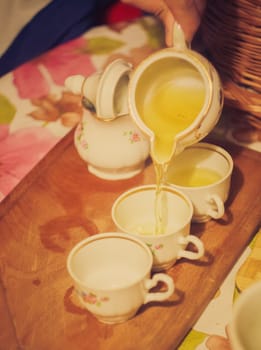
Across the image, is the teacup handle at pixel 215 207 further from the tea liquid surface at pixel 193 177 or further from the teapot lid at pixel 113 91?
the teapot lid at pixel 113 91

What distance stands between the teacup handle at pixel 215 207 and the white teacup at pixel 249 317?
347mm

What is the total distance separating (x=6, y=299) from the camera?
0.88 m

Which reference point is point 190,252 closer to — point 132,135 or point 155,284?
point 155,284

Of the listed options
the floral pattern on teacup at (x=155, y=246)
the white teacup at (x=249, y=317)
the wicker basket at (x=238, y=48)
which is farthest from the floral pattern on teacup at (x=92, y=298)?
the wicker basket at (x=238, y=48)

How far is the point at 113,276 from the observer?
91 cm

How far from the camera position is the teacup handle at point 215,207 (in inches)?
37.2

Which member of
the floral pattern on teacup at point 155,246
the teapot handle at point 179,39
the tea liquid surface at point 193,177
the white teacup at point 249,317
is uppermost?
the teapot handle at point 179,39

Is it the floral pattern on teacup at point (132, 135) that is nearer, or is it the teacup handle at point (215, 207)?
the teacup handle at point (215, 207)

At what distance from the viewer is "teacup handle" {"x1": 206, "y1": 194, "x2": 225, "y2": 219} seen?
3.10 feet

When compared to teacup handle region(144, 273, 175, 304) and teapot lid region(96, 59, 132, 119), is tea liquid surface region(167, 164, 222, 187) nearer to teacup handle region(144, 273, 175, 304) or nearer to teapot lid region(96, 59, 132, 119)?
teapot lid region(96, 59, 132, 119)

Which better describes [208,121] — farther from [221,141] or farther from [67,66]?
[67,66]

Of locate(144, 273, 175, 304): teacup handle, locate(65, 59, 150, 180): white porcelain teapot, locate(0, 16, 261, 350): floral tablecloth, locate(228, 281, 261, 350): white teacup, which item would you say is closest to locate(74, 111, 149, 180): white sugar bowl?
locate(65, 59, 150, 180): white porcelain teapot

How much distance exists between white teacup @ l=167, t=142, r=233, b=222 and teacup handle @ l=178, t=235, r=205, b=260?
9 cm

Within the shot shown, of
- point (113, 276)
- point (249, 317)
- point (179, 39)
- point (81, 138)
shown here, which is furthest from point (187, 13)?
point (249, 317)
